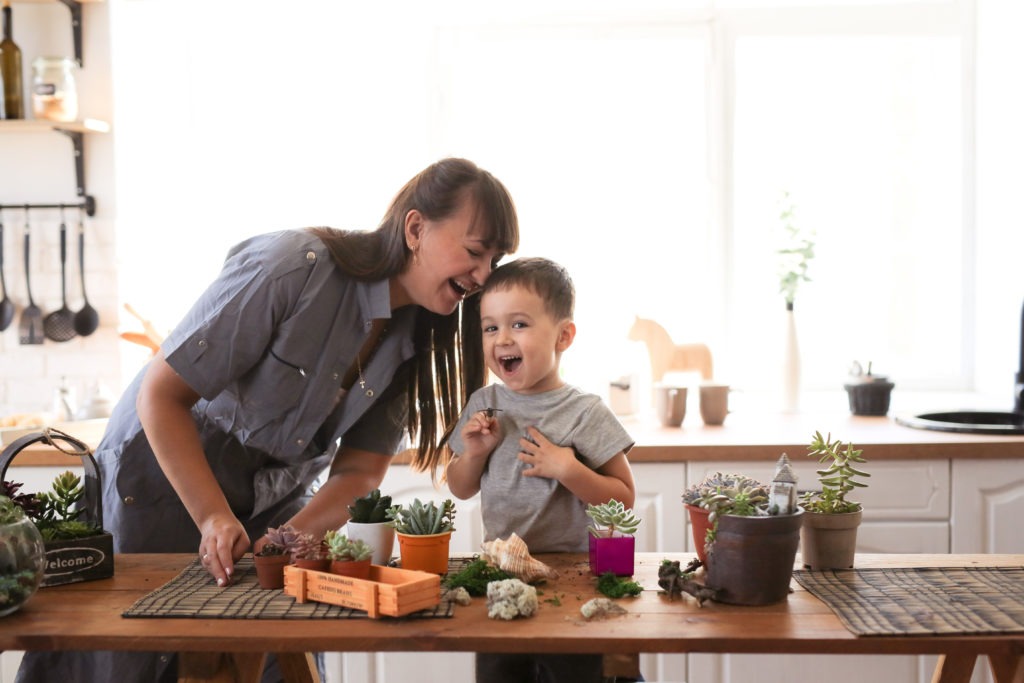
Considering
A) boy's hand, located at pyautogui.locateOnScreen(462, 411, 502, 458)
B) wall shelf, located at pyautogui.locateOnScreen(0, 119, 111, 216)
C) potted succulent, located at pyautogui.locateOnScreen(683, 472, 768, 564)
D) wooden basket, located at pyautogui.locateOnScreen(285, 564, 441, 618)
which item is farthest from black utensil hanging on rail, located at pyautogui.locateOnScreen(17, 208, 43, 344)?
potted succulent, located at pyautogui.locateOnScreen(683, 472, 768, 564)

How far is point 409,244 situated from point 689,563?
0.68 m

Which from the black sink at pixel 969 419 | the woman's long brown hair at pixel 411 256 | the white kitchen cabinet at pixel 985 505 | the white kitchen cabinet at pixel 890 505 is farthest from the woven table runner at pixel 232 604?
the black sink at pixel 969 419

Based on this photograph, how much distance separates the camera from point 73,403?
10.00ft

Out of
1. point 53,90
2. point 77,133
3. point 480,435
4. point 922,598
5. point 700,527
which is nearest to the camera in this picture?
point 922,598

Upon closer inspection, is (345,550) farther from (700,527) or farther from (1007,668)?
(1007,668)

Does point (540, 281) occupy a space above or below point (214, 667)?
above

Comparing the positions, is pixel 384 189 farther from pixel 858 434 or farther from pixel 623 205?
pixel 858 434

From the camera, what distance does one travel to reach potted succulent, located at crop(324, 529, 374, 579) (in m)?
1.32

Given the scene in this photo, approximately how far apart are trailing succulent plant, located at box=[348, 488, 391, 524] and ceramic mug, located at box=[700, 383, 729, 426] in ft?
5.07

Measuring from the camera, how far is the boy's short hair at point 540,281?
167 cm

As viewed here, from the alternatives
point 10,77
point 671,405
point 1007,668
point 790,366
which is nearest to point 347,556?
point 1007,668

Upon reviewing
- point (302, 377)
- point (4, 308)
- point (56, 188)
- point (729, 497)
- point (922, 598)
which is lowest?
point (922, 598)

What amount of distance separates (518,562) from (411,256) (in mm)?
561

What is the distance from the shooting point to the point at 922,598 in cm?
131
